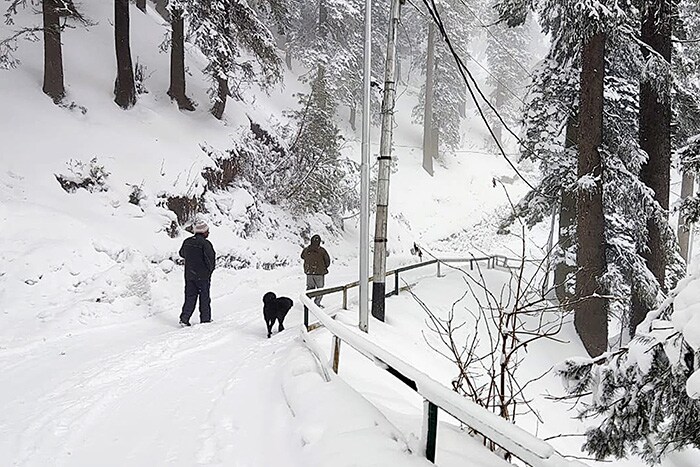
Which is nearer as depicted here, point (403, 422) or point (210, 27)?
point (403, 422)

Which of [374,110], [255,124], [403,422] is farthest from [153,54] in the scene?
[403,422]

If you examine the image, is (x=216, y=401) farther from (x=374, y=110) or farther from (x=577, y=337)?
(x=374, y=110)

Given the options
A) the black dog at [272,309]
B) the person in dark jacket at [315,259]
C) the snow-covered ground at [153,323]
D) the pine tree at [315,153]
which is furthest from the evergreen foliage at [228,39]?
the black dog at [272,309]

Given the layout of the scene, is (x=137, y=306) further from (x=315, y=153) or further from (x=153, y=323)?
(x=315, y=153)

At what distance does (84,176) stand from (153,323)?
19.1ft

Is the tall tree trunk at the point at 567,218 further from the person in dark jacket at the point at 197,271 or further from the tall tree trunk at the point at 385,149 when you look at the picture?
the person in dark jacket at the point at 197,271

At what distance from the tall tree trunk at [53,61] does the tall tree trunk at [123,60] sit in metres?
1.63

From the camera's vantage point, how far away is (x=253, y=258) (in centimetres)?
1698

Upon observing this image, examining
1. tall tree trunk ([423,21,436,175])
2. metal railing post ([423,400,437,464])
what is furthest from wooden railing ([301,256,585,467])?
tall tree trunk ([423,21,436,175])

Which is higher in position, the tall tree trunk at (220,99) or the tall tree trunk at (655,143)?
the tall tree trunk at (220,99)

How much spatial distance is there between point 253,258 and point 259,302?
4.57 m

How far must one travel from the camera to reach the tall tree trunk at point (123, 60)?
626 inches

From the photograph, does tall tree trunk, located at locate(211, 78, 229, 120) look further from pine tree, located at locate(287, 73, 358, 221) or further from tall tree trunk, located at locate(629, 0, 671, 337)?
tall tree trunk, located at locate(629, 0, 671, 337)

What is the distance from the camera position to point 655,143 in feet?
37.1
